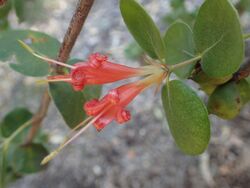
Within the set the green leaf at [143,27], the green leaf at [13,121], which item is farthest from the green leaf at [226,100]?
the green leaf at [13,121]

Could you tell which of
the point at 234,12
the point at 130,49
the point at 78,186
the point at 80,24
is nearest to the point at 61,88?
the point at 80,24

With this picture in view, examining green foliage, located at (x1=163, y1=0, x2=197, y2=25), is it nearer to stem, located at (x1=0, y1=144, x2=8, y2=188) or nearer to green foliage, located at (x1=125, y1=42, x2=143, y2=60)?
green foliage, located at (x1=125, y1=42, x2=143, y2=60)

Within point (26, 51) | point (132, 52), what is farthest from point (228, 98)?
point (132, 52)

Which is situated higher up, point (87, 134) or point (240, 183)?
point (87, 134)

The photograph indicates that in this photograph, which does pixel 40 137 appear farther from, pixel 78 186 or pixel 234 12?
pixel 234 12

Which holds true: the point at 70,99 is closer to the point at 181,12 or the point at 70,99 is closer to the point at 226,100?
the point at 226,100
